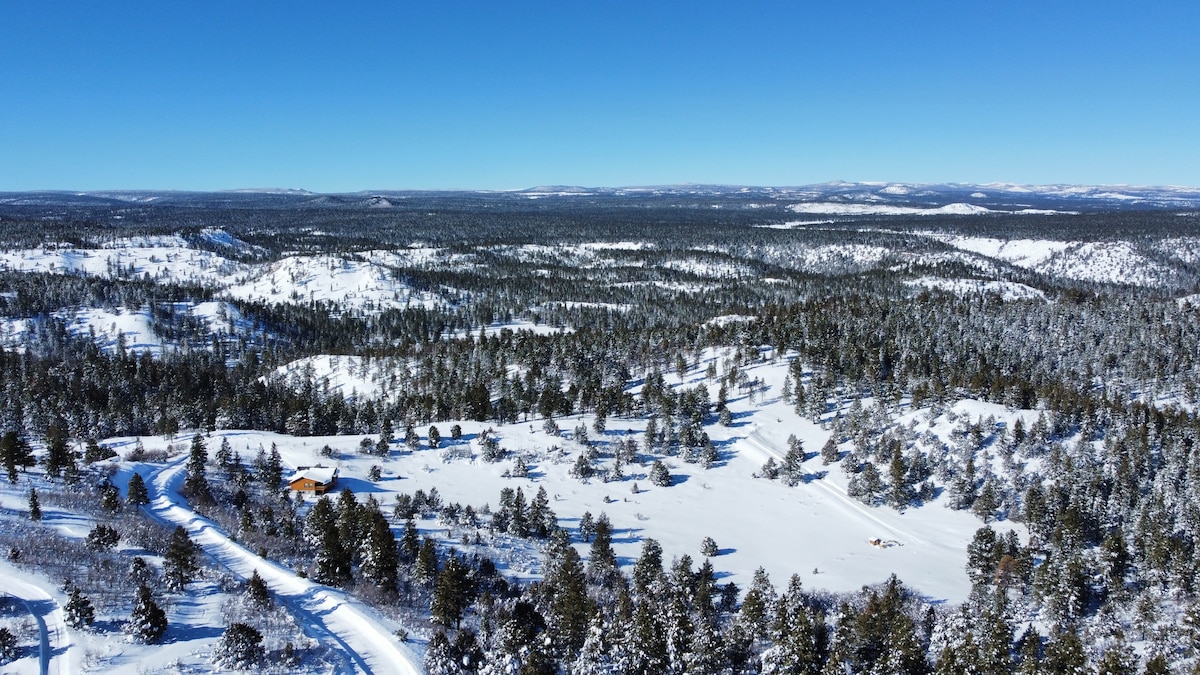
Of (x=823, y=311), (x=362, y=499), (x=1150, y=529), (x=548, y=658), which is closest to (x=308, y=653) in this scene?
(x=548, y=658)

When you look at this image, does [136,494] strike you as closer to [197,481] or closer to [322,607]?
[197,481]

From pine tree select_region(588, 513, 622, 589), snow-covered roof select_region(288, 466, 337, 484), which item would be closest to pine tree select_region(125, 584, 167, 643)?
pine tree select_region(588, 513, 622, 589)

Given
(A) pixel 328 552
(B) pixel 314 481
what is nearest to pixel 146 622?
(A) pixel 328 552

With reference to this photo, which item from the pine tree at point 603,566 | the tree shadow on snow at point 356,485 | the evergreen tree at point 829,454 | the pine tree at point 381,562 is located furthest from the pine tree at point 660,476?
the pine tree at point 381,562

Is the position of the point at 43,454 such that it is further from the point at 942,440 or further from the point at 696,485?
the point at 942,440

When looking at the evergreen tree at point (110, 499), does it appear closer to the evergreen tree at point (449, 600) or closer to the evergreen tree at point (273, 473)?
the evergreen tree at point (273, 473)

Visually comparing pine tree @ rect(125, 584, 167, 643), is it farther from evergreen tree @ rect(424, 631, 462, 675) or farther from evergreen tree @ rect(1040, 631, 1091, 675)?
evergreen tree @ rect(1040, 631, 1091, 675)

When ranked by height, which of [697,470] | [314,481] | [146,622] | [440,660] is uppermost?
[146,622]
